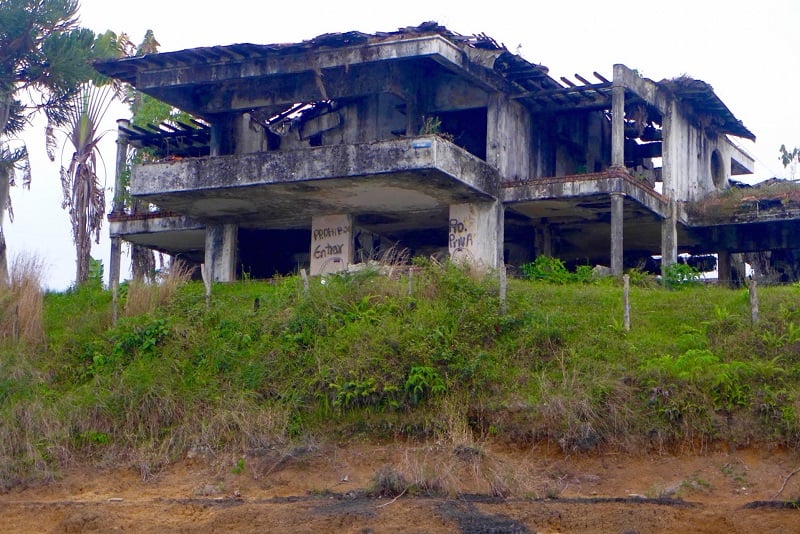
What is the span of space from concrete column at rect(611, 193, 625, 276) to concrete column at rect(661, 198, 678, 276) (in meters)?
2.29

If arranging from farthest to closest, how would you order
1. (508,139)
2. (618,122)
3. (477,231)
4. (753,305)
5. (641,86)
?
(508,139) < (641,86) < (477,231) < (618,122) < (753,305)

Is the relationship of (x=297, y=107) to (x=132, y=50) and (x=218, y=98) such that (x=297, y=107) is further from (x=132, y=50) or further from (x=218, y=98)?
(x=132, y=50)

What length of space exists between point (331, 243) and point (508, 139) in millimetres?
4904

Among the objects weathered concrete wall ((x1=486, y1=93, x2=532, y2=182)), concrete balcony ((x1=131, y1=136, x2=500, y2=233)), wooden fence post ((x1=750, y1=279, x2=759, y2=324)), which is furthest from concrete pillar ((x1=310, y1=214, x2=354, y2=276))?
wooden fence post ((x1=750, y1=279, x2=759, y2=324))

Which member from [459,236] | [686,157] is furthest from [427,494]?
[686,157]

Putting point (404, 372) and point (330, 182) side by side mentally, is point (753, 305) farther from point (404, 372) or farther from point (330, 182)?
point (330, 182)

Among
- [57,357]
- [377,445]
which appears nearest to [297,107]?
[57,357]

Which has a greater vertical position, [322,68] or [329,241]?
[322,68]

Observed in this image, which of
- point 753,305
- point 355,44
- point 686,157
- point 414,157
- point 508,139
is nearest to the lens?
point 753,305

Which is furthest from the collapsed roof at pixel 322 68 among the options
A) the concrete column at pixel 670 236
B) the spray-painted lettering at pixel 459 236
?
the spray-painted lettering at pixel 459 236

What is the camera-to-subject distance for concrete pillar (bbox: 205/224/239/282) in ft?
103

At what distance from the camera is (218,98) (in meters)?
30.3

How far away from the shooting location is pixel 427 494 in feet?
56.9

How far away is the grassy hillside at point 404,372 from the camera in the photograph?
1930cm
